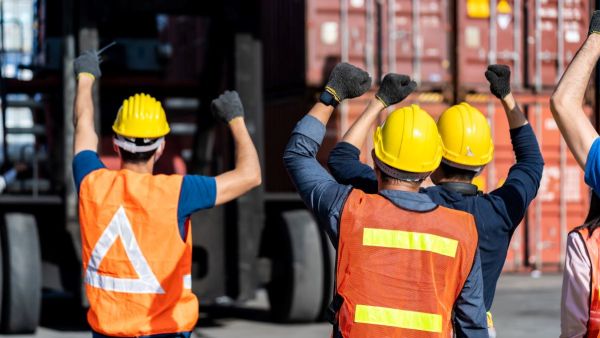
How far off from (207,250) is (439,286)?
5.81 meters

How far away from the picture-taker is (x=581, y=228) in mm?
3547

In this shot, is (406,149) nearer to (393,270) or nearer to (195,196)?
(393,270)

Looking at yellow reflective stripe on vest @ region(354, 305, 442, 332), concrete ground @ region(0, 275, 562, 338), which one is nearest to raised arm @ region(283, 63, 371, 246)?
yellow reflective stripe on vest @ region(354, 305, 442, 332)

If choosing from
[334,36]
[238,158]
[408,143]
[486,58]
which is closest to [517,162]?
[408,143]

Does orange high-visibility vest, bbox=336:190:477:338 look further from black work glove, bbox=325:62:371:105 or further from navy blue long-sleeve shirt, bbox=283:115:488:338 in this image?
black work glove, bbox=325:62:371:105

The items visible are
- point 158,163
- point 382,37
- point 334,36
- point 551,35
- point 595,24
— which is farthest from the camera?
point 551,35

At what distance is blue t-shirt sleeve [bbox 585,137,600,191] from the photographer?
347 centimetres

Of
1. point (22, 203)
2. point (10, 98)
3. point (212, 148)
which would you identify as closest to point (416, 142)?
point (22, 203)

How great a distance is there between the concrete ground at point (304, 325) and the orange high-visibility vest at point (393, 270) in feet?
19.9

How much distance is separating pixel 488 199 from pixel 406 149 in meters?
0.54

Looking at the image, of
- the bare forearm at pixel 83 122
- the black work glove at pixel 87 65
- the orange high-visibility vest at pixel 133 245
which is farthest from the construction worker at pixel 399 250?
the black work glove at pixel 87 65

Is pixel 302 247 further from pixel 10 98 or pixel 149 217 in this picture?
pixel 149 217

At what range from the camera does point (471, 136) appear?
4289mm

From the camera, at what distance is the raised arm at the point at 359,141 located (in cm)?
393
